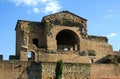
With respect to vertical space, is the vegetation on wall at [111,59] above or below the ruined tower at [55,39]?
below

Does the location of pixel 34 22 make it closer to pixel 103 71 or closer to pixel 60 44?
pixel 60 44

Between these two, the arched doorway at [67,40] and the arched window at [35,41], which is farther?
the arched doorway at [67,40]

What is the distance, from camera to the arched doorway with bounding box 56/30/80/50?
120 feet

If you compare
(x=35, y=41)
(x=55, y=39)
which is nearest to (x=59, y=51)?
(x=55, y=39)

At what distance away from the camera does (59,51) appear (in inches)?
1377

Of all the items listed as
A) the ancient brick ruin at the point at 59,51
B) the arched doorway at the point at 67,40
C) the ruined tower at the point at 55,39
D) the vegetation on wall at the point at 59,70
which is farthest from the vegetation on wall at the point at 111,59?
the vegetation on wall at the point at 59,70

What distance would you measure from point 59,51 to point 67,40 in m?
4.18

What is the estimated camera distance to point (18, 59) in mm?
33000

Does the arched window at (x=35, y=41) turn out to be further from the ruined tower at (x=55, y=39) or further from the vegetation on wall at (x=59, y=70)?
the vegetation on wall at (x=59, y=70)

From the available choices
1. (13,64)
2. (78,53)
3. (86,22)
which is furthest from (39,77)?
(86,22)

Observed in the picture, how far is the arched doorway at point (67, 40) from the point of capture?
120 feet

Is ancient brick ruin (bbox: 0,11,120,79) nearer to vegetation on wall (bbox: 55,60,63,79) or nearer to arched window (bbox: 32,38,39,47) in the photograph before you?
arched window (bbox: 32,38,39,47)

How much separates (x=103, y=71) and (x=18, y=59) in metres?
8.24

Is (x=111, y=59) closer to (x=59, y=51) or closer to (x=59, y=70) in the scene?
(x=59, y=51)
